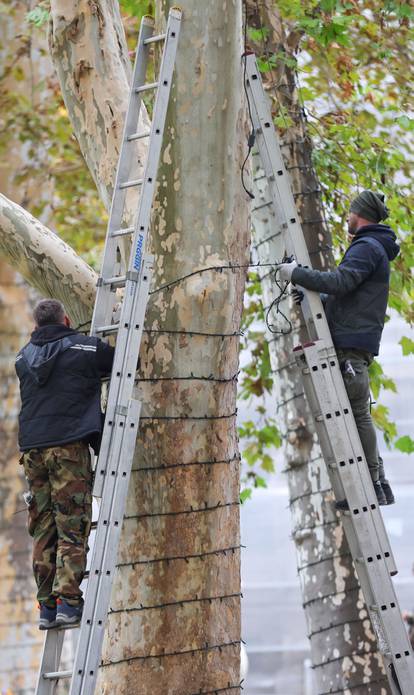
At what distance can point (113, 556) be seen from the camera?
5328 millimetres

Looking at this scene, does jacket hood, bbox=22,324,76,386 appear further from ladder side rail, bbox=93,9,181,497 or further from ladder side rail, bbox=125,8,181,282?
ladder side rail, bbox=125,8,181,282

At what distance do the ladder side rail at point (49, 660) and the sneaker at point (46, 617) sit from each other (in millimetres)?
38

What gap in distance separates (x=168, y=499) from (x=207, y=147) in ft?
5.98

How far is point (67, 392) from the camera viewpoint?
18.8ft

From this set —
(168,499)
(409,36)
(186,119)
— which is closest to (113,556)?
(168,499)

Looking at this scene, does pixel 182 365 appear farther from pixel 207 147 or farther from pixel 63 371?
pixel 207 147

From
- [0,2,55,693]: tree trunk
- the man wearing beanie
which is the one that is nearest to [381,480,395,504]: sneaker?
the man wearing beanie

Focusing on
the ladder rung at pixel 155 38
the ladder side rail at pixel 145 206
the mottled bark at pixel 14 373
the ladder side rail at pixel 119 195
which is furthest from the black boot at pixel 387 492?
the mottled bark at pixel 14 373

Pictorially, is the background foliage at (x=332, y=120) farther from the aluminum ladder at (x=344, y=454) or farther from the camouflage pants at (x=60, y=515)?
the camouflage pants at (x=60, y=515)

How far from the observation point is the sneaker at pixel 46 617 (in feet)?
18.7

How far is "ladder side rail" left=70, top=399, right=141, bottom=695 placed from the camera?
5.20 m

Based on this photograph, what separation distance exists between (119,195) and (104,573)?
2.04 m

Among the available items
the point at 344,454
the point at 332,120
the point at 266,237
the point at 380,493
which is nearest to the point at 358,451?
the point at 344,454

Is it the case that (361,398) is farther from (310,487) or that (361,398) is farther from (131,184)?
(310,487)
